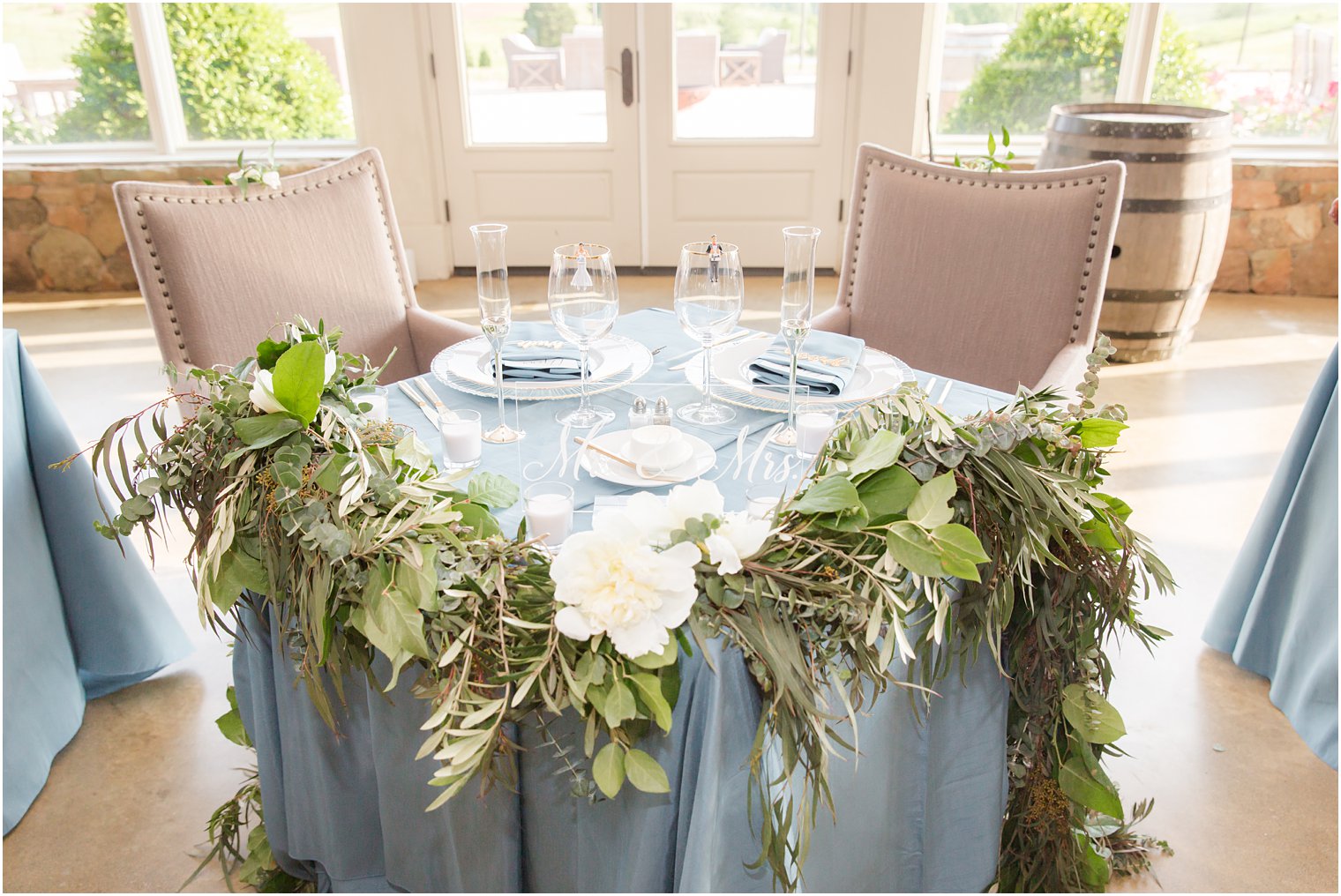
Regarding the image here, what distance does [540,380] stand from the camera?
161 cm

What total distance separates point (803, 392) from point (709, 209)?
10.3ft

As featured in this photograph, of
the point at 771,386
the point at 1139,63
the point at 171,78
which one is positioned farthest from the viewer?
the point at 171,78

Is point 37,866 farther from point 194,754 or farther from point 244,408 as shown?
point 244,408

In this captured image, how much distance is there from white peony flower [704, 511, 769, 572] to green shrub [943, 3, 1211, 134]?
3.92 metres

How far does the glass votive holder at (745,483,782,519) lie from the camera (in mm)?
1084

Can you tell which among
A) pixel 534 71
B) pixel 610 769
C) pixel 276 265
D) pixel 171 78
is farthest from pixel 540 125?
pixel 610 769

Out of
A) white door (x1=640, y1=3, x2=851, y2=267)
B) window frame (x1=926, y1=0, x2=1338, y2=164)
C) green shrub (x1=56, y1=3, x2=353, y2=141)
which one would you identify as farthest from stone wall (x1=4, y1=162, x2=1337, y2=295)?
white door (x1=640, y1=3, x2=851, y2=267)

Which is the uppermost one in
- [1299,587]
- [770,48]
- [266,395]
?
[770,48]

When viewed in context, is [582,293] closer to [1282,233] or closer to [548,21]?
[548,21]

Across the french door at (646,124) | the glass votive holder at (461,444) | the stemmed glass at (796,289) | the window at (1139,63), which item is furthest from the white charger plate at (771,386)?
the window at (1139,63)

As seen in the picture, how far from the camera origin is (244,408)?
1.14 m

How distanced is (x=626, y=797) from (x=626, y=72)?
148 inches

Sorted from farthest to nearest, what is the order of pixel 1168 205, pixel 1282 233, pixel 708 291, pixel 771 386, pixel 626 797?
1. pixel 1282 233
2. pixel 1168 205
3. pixel 771 386
4. pixel 708 291
5. pixel 626 797

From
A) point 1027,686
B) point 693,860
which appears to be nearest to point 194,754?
point 693,860
